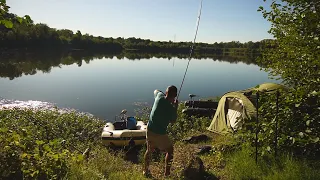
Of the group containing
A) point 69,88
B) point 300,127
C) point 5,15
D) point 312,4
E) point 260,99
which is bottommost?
point 69,88

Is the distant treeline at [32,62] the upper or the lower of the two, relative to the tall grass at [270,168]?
lower

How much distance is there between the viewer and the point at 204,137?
8805 mm

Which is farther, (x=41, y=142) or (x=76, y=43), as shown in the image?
(x=76, y=43)

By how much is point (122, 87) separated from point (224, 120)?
15072 mm

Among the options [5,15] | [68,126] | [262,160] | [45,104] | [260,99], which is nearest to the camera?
[5,15]

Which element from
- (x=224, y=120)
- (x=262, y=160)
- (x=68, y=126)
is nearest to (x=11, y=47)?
(x=68, y=126)

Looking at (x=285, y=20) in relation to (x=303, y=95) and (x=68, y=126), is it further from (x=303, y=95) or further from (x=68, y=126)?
(x=68, y=126)

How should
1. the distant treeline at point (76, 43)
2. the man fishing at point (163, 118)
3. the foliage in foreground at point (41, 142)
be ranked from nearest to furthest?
1. the foliage in foreground at point (41, 142)
2. the man fishing at point (163, 118)
3. the distant treeline at point (76, 43)

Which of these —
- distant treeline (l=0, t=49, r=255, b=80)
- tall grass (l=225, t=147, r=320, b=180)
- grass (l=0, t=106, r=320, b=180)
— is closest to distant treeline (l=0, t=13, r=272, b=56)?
distant treeline (l=0, t=49, r=255, b=80)

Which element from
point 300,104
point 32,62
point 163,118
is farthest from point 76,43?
point 300,104

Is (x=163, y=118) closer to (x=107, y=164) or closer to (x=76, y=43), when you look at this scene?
(x=107, y=164)

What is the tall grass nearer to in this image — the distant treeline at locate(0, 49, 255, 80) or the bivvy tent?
the bivvy tent

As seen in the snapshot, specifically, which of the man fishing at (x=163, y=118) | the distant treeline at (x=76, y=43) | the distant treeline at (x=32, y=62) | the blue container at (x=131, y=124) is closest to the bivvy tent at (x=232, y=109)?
the blue container at (x=131, y=124)

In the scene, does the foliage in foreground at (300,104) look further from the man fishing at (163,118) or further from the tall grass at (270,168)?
the man fishing at (163,118)
